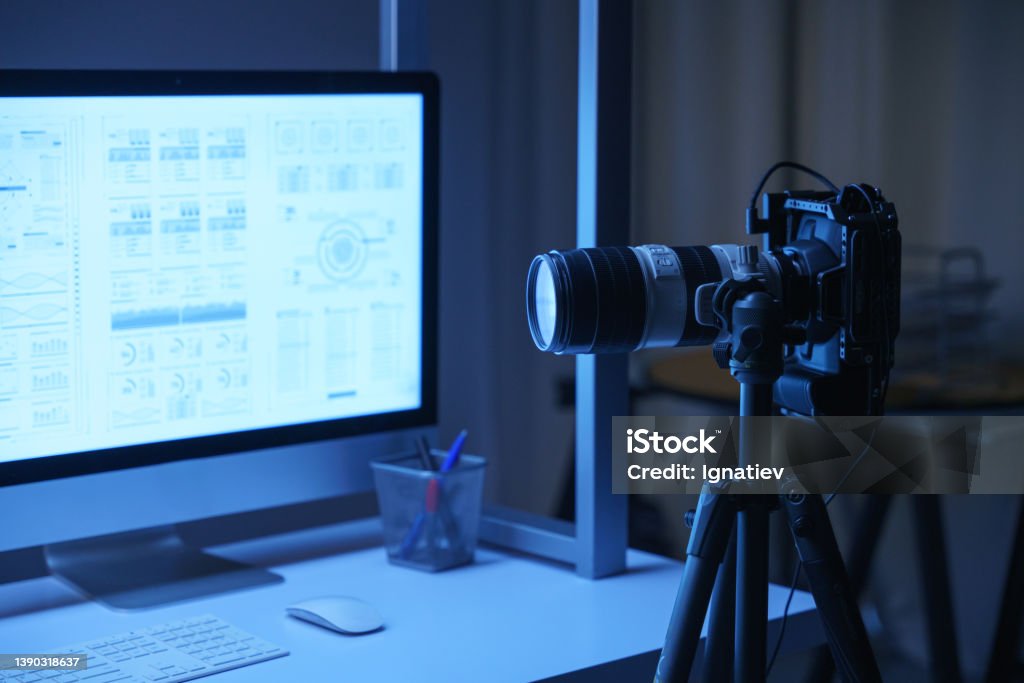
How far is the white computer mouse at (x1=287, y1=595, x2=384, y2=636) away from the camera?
0.89 m

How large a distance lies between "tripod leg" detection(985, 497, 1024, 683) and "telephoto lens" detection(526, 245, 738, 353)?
1100 mm

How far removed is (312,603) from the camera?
0.92 m

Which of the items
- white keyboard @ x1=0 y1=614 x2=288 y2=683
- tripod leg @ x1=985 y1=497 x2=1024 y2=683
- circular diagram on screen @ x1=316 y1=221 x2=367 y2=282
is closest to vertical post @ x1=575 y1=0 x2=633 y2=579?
circular diagram on screen @ x1=316 y1=221 x2=367 y2=282

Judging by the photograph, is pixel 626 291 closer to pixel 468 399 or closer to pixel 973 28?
pixel 468 399

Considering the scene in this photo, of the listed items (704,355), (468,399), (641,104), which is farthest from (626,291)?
(641,104)

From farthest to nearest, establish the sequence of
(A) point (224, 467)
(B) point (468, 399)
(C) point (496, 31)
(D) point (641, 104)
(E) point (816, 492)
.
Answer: (D) point (641, 104)
(C) point (496, 31)
(B) point (468, 399)
(A) point (224, 467)
(E) point (816, 492)

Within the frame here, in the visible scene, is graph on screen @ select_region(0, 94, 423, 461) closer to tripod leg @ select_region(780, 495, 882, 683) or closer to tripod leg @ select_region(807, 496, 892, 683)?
tripod leg @ select_region(780, 495, 882, 683)

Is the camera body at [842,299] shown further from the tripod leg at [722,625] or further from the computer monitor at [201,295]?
the computer monitor at [201,295]

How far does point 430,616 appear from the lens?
932 mm

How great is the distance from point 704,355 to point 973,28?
2.74ft

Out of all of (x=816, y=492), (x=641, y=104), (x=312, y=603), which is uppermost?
(x=641, y=104)

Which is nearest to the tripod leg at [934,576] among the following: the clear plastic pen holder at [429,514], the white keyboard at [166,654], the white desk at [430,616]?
the white desk at [430,616]

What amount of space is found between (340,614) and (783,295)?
44 centimetres

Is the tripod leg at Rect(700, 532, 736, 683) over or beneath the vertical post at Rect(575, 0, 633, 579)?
beneath
